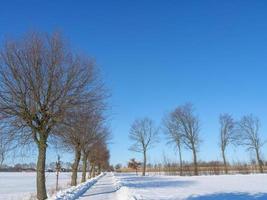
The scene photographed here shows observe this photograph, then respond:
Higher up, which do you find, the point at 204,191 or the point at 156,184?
the point at 156,184

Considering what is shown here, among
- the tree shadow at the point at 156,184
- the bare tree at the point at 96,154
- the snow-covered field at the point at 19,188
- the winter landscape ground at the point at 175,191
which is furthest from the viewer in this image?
the bare tree at the point at 96,154

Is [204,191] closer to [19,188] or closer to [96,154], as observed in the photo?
[19,188]

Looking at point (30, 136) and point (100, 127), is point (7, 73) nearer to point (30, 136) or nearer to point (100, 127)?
point (30, 136)

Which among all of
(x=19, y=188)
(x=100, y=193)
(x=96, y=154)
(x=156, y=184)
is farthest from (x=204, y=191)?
(x=96, y=154)

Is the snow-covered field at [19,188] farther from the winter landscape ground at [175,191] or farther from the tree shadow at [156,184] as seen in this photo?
the tree shadow at [156,184]

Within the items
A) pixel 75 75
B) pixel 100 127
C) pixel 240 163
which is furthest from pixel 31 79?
pixel 240 163

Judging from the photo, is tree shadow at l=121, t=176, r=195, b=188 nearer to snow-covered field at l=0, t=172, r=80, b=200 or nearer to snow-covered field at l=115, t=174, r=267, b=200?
snow-covered field at l=115, t=174, r=267, b=200

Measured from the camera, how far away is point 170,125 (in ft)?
194

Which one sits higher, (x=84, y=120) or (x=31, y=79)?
(x=31, y=79)

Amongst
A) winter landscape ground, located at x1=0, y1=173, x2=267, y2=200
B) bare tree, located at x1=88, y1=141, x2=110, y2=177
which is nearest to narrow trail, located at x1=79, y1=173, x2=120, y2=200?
winter landscape ground, located at x1=0, y1=173, x2=267, y2=200

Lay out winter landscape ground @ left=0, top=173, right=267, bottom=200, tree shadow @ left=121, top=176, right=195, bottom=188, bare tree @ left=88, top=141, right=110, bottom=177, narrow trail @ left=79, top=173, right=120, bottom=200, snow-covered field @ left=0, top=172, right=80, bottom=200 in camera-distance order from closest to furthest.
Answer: winter landscape ground @ left=0, top=173, right=267, bottom=200, narrow trail @ left=79, top=173, right=120, bottom=200, snow-covered field @ left=0, top=172, right=80, bottom=200, tree shadow @ left=121, top=176, right=195, bottom=188, bare tree @ left=88, top=141, right=110, bottom=177

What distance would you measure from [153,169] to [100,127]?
63.2 metres

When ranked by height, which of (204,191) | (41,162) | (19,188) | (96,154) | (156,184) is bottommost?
(204,191)

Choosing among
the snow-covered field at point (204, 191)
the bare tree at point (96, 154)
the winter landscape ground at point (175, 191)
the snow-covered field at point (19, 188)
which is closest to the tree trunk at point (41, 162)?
the winter landscape ground at point (175, 191)
